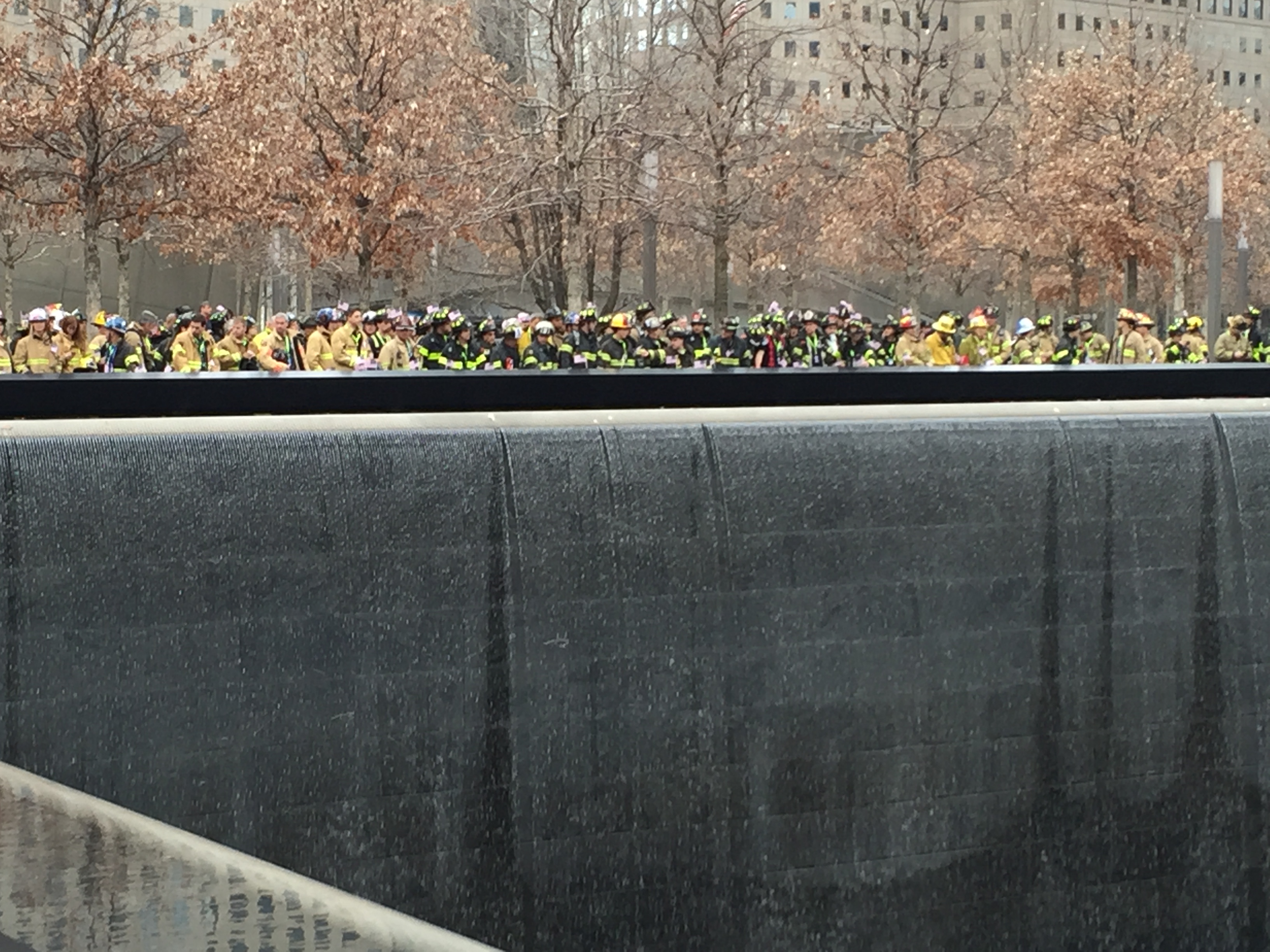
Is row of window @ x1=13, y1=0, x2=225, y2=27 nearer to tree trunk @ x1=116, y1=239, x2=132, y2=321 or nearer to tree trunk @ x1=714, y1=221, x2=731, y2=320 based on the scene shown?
tree trunk @ x1=116, y1=239, x2=132, y2=321

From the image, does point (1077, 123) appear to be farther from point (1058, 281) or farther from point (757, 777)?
point (757, 777)

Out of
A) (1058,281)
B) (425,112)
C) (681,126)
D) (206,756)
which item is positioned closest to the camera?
(206,756)

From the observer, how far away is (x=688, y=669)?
8242mm

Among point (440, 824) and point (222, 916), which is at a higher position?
point (222, 916)

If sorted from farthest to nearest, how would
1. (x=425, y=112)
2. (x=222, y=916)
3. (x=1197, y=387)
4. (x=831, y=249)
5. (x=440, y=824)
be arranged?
(x=831, y=249), (x=425, y=112), (x=1197, y=387), (x=440, y=824), (x=222, y=916)

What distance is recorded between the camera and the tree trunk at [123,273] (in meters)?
34.6

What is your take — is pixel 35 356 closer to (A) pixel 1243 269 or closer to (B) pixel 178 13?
(A) pixel 1243 269

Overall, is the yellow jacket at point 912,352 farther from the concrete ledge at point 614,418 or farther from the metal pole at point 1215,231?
the concrete ledge at point 614,418

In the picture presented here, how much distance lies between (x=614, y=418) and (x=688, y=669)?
3.95 ft

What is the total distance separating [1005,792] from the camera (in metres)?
8.97

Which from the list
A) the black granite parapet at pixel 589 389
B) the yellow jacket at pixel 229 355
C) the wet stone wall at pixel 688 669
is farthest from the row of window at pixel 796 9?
the wet stone wall at pixel 688 669

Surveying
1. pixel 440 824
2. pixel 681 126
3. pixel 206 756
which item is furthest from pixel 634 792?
pixel 681 126

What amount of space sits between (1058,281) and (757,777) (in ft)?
140

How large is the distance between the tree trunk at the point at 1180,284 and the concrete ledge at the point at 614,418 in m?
31.3
